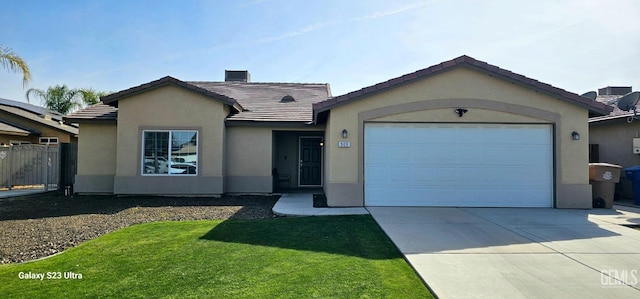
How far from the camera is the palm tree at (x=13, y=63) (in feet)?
29.1

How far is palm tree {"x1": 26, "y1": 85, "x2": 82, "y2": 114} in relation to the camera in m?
26.7

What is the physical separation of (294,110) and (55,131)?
54.6 feet

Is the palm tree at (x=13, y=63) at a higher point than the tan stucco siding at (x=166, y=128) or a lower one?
higher

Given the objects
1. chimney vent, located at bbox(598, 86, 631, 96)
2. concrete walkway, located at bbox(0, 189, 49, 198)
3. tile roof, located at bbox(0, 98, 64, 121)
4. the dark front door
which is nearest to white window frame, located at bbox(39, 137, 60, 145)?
tile roof, located at bbox(0, 98, 64, 121)

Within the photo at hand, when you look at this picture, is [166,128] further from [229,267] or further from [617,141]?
[617,141]

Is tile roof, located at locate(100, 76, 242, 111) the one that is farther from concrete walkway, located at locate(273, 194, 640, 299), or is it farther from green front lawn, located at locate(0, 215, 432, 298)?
green front lawn, located at locate(0, 215, 432, 298)

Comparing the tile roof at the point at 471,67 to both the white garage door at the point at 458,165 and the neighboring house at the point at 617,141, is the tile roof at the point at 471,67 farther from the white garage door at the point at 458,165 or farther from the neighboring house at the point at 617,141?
the neighboring house at the point at 617,141

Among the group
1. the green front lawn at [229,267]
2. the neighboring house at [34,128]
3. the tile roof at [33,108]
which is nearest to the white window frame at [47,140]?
the neighboring house at [34,128]

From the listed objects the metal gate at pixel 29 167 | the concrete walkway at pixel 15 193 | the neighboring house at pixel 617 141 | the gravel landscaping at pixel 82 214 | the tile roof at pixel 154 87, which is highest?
the tile roof at pixel 154 87

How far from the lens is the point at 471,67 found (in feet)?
32.1

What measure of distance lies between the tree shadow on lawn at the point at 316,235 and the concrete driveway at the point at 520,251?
1.20ft

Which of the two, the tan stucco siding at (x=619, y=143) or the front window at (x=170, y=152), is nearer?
the tan stucco siding at (x=619, y=143)

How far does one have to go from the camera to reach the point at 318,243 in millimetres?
5969

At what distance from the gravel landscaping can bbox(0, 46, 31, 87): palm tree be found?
3843 millimetres
